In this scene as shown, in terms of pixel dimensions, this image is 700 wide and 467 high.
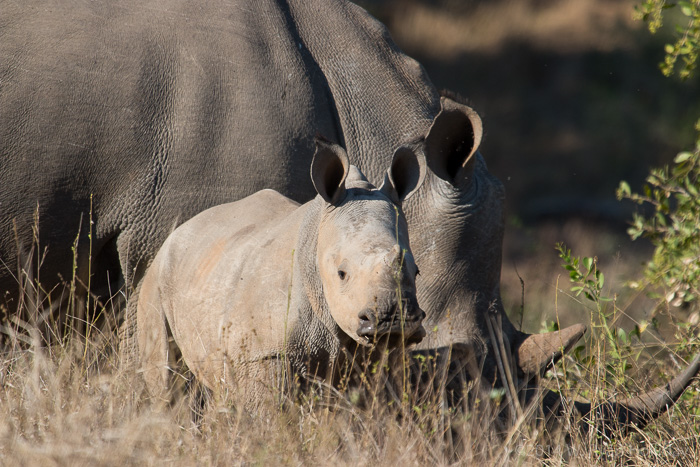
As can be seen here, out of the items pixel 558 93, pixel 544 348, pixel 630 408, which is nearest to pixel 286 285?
pixel 544 348

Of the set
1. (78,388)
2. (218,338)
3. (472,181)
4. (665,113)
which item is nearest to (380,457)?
(218,338)

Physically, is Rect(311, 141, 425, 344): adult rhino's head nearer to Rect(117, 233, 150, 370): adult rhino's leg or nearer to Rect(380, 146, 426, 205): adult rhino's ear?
Rect(380, 146, 426, 205): adult rhino's ear

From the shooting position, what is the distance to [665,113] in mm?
16422

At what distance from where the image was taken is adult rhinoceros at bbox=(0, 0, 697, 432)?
203 inches

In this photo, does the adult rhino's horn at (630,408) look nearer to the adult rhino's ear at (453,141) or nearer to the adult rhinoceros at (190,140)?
the adult rhinoceros at (190,140)

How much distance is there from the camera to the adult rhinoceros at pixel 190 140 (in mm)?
5156

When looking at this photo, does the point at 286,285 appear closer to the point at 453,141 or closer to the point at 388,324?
the point at 388,324

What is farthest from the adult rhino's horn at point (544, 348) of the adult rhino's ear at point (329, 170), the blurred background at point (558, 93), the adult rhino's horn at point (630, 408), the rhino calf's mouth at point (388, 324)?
the blurred background at point (558, 93)

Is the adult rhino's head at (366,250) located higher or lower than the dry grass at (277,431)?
higher

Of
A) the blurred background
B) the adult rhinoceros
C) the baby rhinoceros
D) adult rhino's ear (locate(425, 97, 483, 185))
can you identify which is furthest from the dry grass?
the blurred background

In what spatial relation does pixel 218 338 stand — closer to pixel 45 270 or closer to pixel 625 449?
pixel 45 270

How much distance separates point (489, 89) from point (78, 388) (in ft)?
47.6

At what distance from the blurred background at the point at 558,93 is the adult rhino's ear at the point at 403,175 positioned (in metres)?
10.0

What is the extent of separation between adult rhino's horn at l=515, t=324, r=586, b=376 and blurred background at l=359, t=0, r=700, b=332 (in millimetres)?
9318
